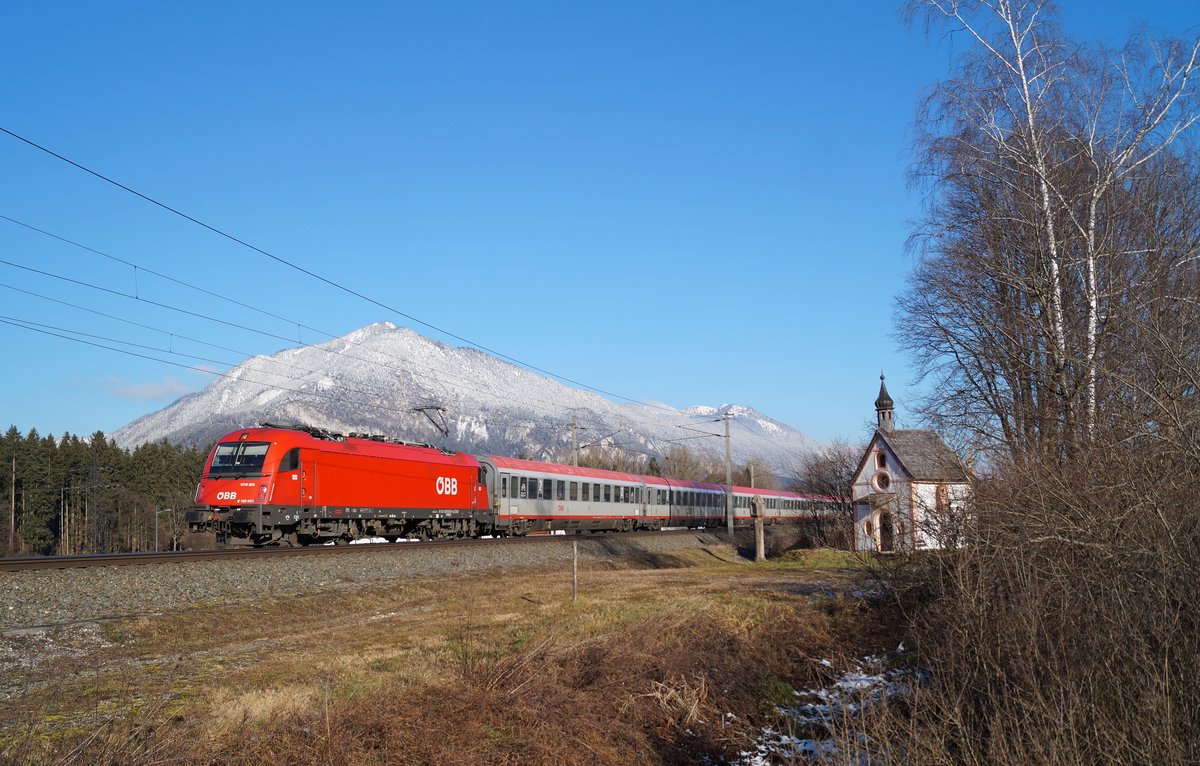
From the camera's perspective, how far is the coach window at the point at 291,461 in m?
24.5

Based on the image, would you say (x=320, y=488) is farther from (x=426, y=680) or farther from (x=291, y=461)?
(x=426, y=680)

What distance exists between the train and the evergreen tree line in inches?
1597

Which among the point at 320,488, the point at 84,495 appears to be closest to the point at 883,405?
the point at 320,488

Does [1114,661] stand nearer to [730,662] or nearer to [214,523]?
[730,662]

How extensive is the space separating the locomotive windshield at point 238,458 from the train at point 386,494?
1.2 inches

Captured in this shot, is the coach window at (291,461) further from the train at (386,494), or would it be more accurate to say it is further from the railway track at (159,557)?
the railway track at (159,557)

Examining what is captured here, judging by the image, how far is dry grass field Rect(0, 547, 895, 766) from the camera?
7.51 m

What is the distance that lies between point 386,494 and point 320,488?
145 inches

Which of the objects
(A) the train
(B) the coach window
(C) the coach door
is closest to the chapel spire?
(A) the train

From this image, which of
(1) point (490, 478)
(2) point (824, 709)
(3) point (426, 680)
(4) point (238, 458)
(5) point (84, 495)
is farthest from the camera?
(5) point (84, 495)

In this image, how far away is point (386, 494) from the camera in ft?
97.5

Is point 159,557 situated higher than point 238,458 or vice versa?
point 238,458

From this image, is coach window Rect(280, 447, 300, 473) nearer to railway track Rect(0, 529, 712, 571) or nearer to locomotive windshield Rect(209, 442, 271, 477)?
locomotive windshield Rect(209, 442, 271, 477)

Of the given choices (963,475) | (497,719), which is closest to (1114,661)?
(497,719)
